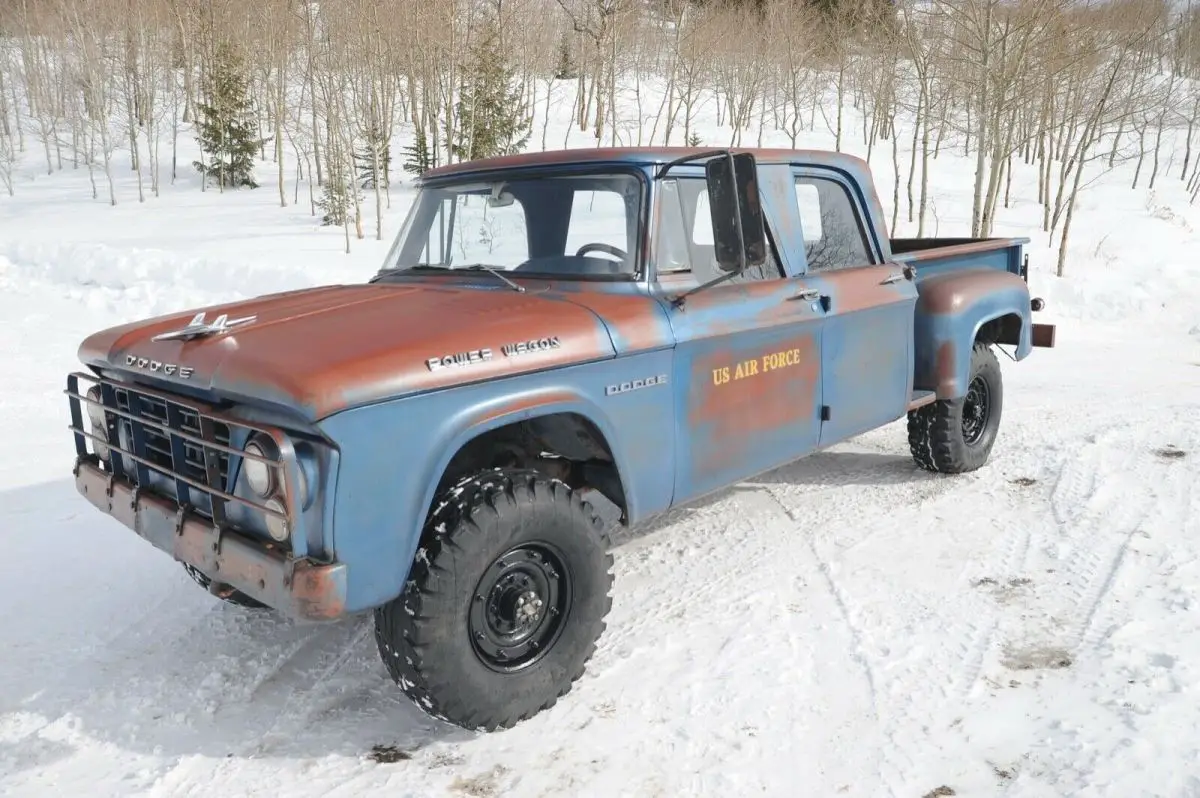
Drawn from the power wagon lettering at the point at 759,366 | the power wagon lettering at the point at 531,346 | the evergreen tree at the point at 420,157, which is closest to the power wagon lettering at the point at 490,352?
the power wagon lettering at the point at 531,346

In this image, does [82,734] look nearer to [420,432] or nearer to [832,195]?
[420,432]

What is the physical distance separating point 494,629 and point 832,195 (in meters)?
2.98

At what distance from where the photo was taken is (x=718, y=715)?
10.0 feet

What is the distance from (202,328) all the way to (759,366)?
2.23 meters

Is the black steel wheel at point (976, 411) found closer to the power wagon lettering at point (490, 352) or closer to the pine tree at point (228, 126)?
the power wagon lettering at point (490, 352)

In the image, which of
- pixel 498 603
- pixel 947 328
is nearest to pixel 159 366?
pixel 498 603

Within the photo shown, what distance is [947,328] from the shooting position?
5094mm

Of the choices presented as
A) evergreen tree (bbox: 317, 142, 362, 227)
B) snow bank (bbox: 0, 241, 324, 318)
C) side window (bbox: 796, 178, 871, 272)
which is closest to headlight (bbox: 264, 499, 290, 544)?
side window (bbox: 796, 178, 871, 272)

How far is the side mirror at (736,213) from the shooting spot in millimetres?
3291

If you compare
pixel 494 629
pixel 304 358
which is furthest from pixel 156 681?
pixel 304 358

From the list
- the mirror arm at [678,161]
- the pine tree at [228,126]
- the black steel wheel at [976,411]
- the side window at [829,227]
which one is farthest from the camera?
the pine tree at [228,126]

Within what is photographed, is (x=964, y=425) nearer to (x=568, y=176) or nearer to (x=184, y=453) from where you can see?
(x=568, y=176)

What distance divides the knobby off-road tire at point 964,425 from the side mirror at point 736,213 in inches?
101

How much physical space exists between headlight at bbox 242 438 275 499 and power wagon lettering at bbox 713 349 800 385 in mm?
1829
